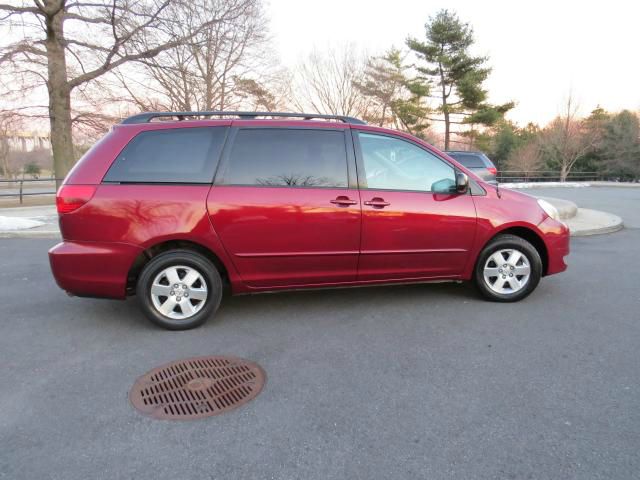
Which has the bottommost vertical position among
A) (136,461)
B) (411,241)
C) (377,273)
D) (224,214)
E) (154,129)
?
(136,461)

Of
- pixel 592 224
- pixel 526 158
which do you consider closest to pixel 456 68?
pixel 526 158

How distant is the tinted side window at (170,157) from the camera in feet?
10.7

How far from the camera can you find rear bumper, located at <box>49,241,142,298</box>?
3.21m

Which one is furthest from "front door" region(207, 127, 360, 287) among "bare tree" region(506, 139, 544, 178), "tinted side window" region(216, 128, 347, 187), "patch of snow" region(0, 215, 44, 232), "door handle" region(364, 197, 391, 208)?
"bare tree" region(506, 139, 544, 178)

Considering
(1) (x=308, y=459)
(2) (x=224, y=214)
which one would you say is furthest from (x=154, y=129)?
(1) (x=308, y=459)

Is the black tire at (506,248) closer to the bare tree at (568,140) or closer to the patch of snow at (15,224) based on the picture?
the patch of snow at (15,224)

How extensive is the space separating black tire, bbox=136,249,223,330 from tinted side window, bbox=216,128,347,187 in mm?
716

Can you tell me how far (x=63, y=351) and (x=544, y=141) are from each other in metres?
43.6

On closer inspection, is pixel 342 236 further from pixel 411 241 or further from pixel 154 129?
pixel 154 129

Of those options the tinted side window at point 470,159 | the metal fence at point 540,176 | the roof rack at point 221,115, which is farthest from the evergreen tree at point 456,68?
the roof rack at point 221,115

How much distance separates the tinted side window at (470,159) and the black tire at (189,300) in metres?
9.31

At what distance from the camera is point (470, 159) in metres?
11.2

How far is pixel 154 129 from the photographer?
3350 mm

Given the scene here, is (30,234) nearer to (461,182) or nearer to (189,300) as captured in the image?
(189,300)
